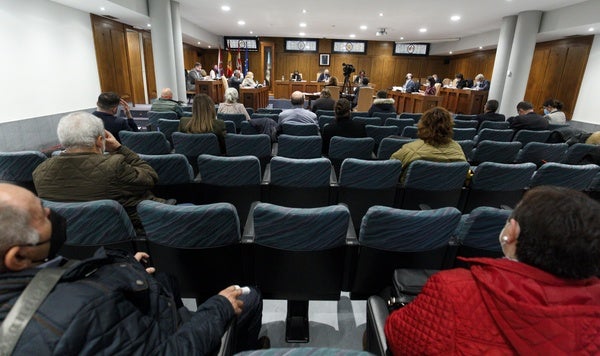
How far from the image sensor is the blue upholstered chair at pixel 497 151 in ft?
11.3

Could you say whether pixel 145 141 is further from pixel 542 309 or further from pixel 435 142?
pixel 542 309

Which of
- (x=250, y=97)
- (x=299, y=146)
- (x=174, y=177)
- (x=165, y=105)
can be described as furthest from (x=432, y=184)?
(x=250, y=97)

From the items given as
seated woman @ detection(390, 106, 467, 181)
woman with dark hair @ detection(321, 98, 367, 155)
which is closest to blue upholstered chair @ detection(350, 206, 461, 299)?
seated woman @ detection(390, 106, 467, 181)

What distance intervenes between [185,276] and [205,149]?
2.04 meters

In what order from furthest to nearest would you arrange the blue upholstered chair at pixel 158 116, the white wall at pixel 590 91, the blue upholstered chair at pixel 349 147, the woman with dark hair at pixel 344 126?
the white wall at pixel 590 91 < the blue upholstered chair at pixel 158 116 < the woman with dark hair at pixel 344 126 < the blue upholstered chair at pixel 349 147

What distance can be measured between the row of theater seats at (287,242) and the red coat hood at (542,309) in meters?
0.71

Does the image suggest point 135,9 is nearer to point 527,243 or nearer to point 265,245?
point 265,245

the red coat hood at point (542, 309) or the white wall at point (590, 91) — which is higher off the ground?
the white wall at point (590, 91)

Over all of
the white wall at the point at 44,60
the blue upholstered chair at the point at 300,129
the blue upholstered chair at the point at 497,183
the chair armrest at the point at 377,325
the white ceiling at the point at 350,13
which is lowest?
the chair armrest at the point at 377,325

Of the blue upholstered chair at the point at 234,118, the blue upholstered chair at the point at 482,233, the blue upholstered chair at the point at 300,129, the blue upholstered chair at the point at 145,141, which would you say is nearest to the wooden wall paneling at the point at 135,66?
the blue upholstered chair at the point at 234,118

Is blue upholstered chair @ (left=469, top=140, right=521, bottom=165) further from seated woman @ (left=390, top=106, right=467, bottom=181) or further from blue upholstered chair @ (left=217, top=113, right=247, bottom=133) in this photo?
blue upholstered chair @ (left=217, top=113, right=247, bottom=133)

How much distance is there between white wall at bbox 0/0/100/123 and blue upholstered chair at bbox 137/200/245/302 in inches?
233

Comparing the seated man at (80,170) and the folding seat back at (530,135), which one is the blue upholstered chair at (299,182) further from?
the folding seat back at (530,135)

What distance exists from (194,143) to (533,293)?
3.27 metres
